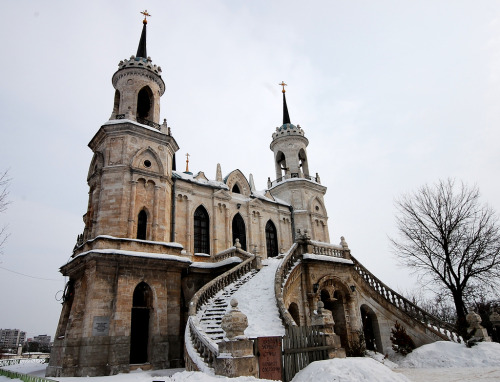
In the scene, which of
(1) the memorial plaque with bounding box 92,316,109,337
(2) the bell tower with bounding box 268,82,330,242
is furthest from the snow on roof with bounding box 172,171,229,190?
(1) the memorial plaque with bounding box 92,316,109,337

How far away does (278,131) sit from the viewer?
34062mm

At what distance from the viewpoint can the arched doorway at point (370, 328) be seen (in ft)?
67.5

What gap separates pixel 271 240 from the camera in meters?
27.6

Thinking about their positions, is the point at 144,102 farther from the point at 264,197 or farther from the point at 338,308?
the point at 338,308

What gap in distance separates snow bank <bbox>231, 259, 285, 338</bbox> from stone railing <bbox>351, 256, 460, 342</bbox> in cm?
694

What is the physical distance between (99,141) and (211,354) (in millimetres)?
15443

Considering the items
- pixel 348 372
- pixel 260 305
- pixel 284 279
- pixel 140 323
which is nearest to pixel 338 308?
pixel 284 279

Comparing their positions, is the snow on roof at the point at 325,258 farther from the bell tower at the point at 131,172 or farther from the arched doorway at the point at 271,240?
the bell tower at the point at 131,172

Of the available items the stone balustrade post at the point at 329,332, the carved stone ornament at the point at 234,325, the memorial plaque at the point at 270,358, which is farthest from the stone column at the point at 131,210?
the memorial plaque at the point at 270,358

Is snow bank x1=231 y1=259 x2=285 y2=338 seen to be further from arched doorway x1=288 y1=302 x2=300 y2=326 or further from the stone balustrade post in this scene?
arched doorway x1=288 y1=302 x2=300 y2=326

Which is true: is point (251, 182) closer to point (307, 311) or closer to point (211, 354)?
point (307, 311)

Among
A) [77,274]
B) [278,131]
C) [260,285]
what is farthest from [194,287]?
[278,131]

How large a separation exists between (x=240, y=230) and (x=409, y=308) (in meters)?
12.0

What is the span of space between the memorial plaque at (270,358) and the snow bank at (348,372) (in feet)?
1.87
